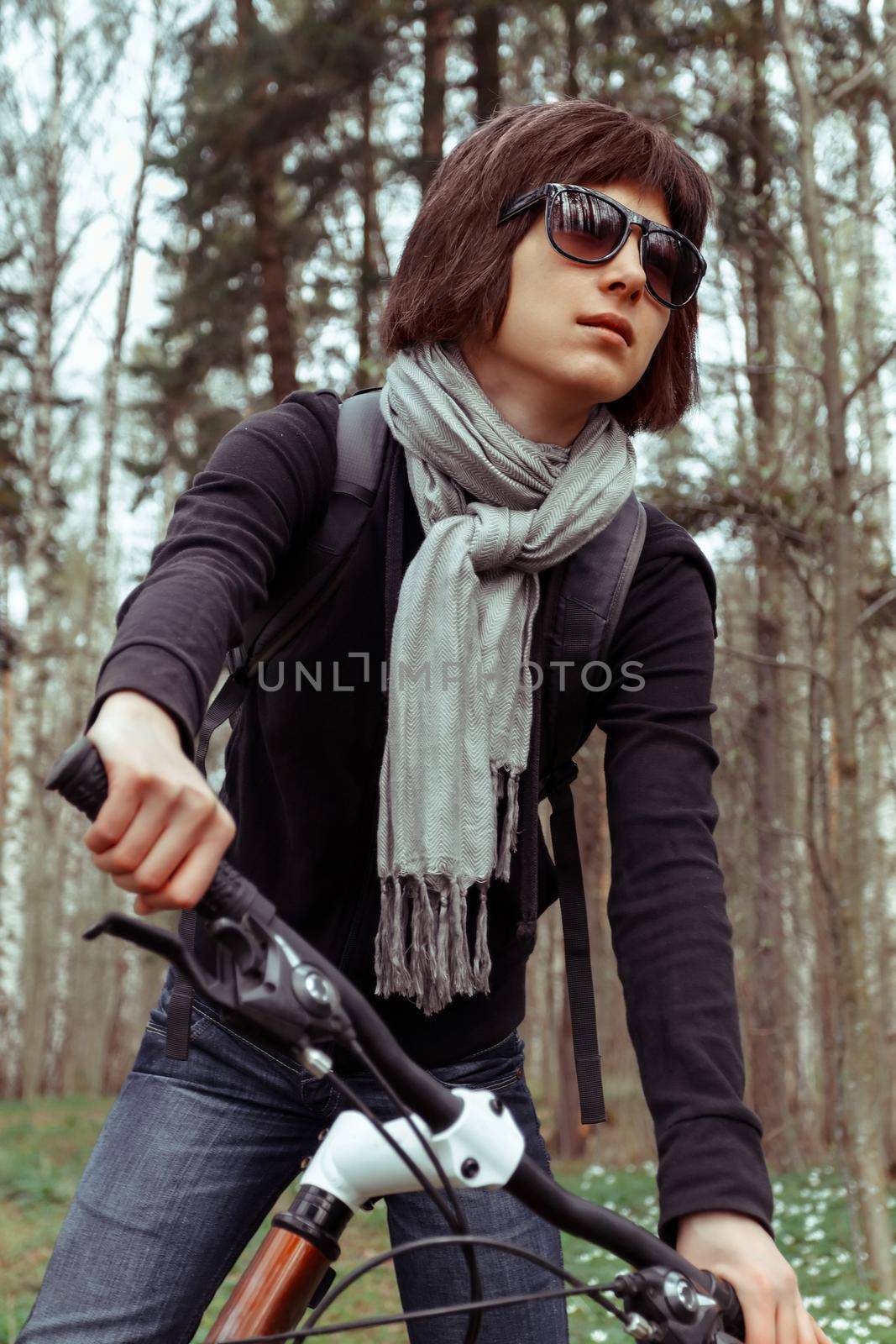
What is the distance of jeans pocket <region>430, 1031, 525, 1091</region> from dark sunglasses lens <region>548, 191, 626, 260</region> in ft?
4.09

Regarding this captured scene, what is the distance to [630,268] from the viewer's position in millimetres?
1909

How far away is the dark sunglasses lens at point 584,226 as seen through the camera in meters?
1.92

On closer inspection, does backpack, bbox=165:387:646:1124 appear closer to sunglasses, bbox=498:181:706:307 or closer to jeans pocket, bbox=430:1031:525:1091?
jeans pocket, bbox=430:1031:525:1091

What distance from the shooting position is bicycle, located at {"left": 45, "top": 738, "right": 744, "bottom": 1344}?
1014mm

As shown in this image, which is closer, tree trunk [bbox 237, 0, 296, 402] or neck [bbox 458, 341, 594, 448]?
neck [bbox 458, 341, 594, 448]

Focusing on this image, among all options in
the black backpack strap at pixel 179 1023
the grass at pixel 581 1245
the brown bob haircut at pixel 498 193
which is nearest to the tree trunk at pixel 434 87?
the grass at pixel 581 1245

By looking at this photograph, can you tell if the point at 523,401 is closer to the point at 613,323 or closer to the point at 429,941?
the point at 613,323

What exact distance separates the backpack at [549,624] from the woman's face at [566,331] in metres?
0.21

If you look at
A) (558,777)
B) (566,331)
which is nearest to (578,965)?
(558,777)

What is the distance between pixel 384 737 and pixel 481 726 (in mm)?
183

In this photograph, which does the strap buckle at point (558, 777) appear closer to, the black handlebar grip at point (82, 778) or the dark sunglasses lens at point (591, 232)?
the dark sunglasses lens at point (591, 232)

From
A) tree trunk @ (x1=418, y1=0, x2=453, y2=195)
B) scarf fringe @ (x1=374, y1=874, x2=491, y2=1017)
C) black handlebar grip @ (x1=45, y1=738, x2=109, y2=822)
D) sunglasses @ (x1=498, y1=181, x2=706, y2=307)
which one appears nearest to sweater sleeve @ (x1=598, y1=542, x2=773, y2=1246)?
scarf fringe @ (x1=374, y1=874, x2=491, y2=1017)

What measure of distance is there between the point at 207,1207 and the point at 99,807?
935 millimetres

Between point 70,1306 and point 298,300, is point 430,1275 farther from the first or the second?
point 298,300
